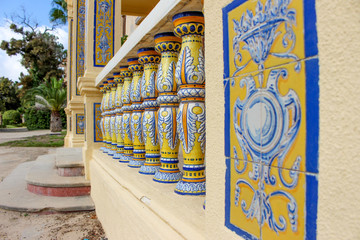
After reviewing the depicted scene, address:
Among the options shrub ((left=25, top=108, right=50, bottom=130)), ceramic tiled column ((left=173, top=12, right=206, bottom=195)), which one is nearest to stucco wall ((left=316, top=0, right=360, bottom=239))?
ceramic tiled column ((left=173, top=12, right=206, bottom=195))

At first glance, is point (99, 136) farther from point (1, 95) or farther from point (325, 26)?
point (1, 95)

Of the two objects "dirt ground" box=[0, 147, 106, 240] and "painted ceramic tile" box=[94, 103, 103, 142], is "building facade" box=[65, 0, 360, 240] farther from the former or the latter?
"painted ceramic tile" box=[94, 103, 103, 142]

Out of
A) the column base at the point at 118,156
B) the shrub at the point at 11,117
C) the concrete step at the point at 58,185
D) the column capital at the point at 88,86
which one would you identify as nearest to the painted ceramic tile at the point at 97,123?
the column capital at the point at 88,86

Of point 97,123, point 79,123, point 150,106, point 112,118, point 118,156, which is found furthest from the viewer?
point 79,123

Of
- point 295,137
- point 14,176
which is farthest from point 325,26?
point 14,176


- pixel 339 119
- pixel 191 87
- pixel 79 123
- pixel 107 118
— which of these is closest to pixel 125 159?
pixel 107 118

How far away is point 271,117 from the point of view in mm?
690

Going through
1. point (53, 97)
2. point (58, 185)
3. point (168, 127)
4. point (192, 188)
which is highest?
point (53, 97)

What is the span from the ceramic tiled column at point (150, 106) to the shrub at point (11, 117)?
122 ft

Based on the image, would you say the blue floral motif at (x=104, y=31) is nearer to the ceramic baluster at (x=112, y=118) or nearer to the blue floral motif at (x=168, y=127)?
the ceramic baluster at (x=112, y=118)

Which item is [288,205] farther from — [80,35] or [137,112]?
[80,35]

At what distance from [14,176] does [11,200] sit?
5.49 feet

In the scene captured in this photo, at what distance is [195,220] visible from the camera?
1144 millimetres

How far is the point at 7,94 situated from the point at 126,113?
39410mm
